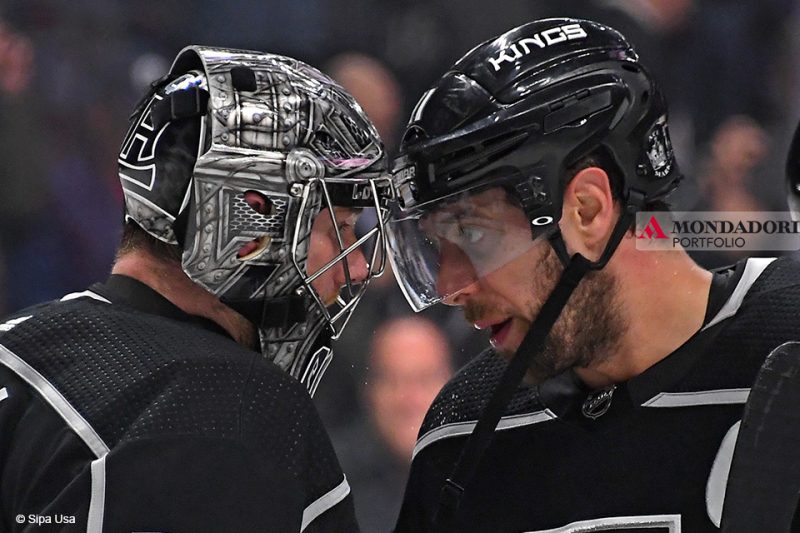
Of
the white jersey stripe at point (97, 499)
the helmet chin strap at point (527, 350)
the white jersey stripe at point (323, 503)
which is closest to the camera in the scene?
the white jersey stripe at point (97, 499)

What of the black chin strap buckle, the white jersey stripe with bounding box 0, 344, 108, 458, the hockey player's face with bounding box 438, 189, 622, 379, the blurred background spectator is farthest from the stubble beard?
the blurred background spectator

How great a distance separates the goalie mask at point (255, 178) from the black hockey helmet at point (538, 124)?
13 cm

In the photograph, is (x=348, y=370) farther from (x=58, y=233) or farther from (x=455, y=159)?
(x=455, y=159)

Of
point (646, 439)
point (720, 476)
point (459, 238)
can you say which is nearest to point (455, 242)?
point (459, 238)

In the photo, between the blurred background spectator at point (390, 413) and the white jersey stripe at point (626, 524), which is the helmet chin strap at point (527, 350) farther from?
the blurred background spectator at point (390, 413)

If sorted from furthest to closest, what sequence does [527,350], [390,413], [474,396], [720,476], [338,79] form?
[338,79]
[390,413]
[474,396]
[527,350]
[720,476]

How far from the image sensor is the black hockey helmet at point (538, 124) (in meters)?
1.79

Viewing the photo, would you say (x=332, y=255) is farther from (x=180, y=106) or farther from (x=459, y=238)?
(x=180, y=106)

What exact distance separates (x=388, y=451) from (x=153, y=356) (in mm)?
1868

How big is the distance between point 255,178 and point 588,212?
53cm

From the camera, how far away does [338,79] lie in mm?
3658

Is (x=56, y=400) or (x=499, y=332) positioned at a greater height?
(x=56, y=400)

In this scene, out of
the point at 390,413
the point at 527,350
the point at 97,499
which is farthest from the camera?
the point at 390,413

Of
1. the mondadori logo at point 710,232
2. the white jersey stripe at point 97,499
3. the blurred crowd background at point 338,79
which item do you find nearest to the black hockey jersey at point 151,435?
the white jersey stripe at point 97,499
